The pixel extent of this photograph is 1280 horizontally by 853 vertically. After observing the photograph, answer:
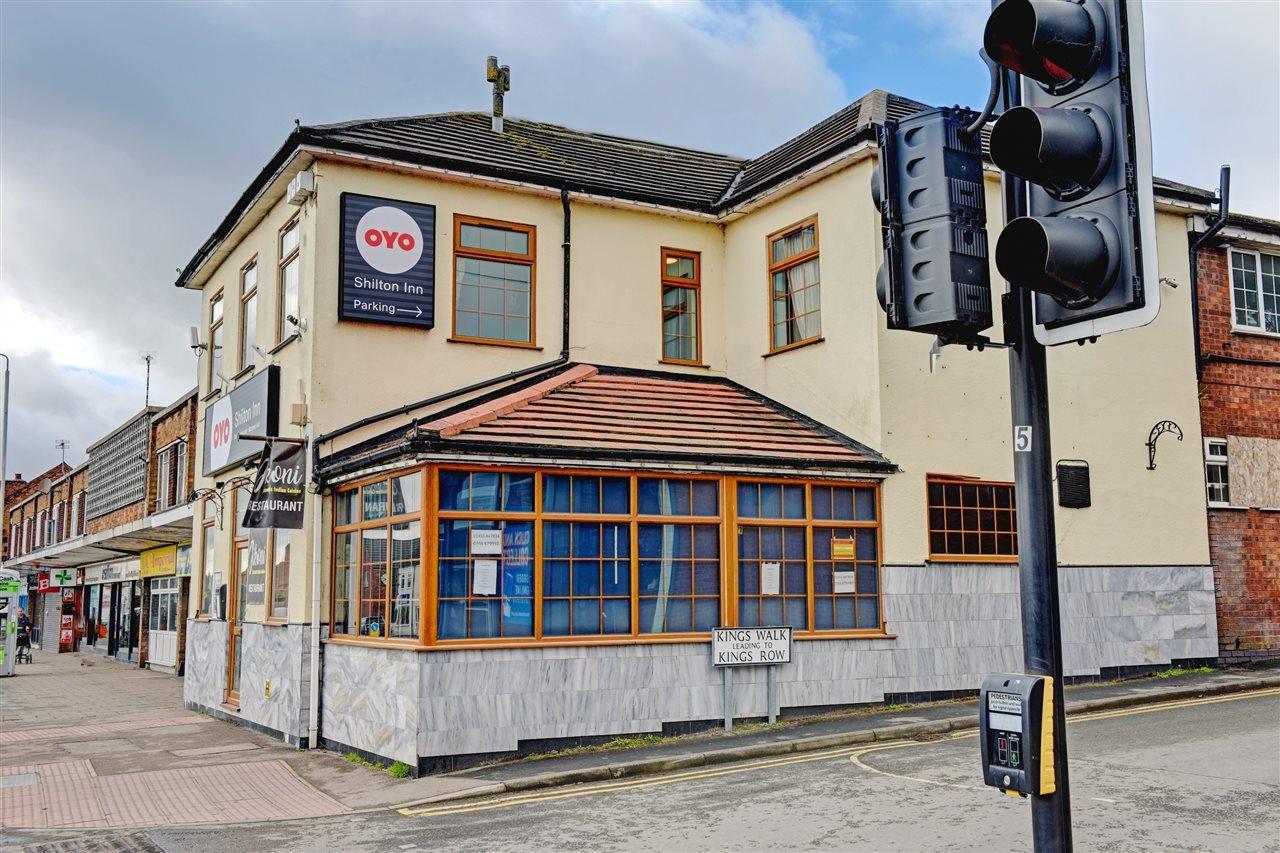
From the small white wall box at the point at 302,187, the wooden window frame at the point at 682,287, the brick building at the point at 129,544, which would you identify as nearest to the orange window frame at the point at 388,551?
the small white wall box at the point at 302,187

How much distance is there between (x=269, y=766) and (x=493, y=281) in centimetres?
684

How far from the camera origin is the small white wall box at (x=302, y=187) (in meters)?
14.7

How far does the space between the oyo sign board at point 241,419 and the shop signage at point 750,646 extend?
659 cm

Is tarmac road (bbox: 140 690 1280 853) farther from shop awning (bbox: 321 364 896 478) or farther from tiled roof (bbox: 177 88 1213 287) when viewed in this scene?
tiled roof (bbox: 177 88 1213 287)

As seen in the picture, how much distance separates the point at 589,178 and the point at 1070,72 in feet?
45.6

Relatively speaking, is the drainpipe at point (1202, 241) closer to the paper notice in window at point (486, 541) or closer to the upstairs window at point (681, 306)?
the upstairs window at point (681, 306)

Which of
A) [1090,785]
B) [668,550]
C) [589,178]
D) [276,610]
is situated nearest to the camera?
[1090,785]

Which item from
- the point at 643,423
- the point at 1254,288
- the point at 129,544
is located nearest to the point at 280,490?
the point at 643,423

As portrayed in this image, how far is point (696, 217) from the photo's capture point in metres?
17.4

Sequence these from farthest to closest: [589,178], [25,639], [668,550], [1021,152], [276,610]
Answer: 1. [25,639]
2. [589,178]
3. [276,610]
4. [668,550]
5. [1021,152]

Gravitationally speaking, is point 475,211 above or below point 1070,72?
above

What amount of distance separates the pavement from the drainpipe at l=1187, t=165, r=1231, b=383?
4.77 m

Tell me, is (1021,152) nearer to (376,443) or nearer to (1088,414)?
(376,443)

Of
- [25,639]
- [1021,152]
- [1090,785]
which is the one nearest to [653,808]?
[1090,785]
